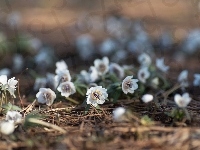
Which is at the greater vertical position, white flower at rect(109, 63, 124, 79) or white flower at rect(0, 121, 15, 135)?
white flower at rect(109, 63, 124, 79)

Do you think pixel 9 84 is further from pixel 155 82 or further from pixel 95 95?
pixel 155 82

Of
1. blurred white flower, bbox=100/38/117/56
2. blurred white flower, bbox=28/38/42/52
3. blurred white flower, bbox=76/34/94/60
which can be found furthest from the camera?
blurred white flower, bbox=28/38/42/52

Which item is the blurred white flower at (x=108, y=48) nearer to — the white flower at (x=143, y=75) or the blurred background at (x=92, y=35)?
the blurred background at (x=92, y=35)

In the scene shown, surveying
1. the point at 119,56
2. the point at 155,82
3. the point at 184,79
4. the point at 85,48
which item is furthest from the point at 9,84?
the point at 85,48

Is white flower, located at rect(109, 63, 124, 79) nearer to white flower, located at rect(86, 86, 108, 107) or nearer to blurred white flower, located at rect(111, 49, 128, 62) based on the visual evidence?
white flower, located at rect(86, 86, 108, 107)

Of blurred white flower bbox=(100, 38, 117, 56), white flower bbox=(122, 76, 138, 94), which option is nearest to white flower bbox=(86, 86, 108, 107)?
white flower bbox=(122, 76, 138, 94)

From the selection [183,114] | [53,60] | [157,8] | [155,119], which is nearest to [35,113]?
[155,119]
